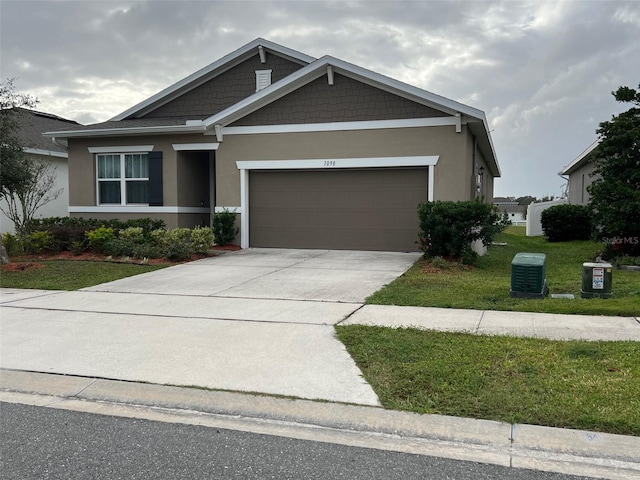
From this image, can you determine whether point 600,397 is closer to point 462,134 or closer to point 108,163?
point 462,134

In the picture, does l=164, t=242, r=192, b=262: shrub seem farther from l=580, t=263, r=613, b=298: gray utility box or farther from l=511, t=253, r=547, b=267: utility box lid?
l=580, t=263, r=613, b=298: gray utility box

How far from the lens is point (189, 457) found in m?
3.73

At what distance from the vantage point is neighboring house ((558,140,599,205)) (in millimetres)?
23906

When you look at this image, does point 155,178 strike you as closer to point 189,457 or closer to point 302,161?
point 302,161

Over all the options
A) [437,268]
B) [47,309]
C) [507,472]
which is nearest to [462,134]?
[437,268]

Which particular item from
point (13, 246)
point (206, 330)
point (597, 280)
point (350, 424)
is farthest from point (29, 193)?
point (350, 424)

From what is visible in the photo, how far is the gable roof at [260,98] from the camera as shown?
1433cm

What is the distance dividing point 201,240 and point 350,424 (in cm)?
1093

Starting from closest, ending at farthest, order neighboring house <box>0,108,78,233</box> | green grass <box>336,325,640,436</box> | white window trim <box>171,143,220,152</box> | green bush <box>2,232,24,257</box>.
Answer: green grass <box>336,325,640,436</box> < green bush <box>2,232,24,257</box> < white window trim <box>171,143,220,152</box> < neighboring house <box>0,108,78,233</box>


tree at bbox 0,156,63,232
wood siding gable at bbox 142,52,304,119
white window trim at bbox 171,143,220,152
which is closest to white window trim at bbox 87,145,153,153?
white window trim at bbox 171,143,220,152

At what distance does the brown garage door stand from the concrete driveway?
3579 millimetres

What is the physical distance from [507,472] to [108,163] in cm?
1717

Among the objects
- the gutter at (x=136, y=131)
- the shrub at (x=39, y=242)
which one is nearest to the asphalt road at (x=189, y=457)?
the shrub at (x=39, y=242)

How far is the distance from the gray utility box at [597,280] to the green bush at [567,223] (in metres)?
13.8
